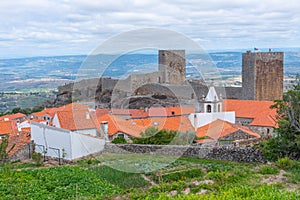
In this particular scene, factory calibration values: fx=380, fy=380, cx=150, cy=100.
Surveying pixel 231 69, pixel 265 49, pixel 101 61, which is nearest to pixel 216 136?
pixel 101 61

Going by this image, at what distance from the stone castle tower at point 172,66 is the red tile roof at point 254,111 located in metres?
6.41

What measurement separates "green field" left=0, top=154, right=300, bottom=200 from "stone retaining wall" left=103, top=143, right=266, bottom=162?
2.15m

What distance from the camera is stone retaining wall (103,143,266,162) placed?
1235 centimetres

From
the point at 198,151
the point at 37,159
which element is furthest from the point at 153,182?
the point at 37,159

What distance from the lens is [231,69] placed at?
1267 inches

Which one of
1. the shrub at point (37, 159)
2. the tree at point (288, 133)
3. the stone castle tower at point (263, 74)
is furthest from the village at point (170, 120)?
the tree at point (288, 133)

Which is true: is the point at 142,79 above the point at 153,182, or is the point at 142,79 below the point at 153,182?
above

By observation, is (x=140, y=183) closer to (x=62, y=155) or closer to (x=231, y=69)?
(x=62, y=155)

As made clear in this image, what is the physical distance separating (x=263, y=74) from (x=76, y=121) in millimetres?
20639

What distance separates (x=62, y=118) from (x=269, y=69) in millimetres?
21335

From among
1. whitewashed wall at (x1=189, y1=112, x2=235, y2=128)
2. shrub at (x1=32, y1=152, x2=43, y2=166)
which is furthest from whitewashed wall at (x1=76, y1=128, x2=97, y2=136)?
whitewashed wall at (x1=189, y1=112, x2=235, y2=128)

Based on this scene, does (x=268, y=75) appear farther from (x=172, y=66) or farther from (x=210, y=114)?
(x=210, y=114)

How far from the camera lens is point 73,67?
897 inches

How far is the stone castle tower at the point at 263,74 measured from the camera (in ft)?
106
